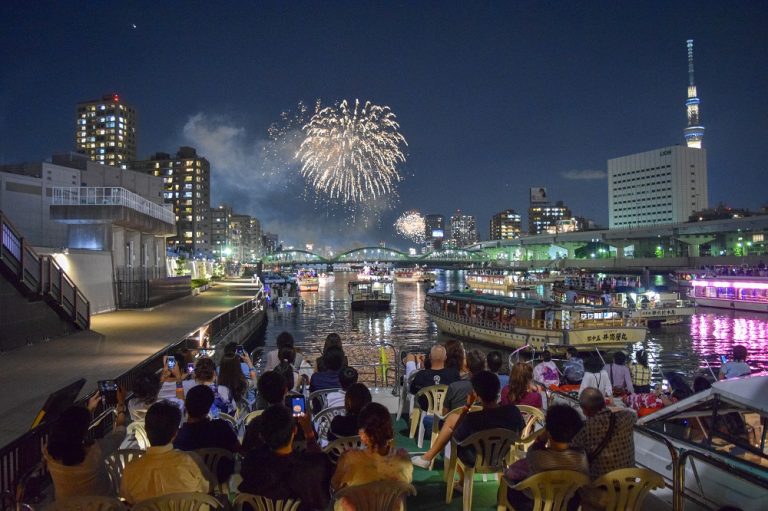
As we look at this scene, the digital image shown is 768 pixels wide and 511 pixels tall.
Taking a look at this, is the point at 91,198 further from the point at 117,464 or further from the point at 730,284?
the point at 730,284

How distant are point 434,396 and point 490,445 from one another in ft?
5.71

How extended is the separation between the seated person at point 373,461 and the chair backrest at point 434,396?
2704 millimetres

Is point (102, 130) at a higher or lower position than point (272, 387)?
higher

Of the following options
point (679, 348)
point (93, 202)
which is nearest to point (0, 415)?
point (93, 202)

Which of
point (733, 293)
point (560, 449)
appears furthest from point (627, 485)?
point (733, 293)

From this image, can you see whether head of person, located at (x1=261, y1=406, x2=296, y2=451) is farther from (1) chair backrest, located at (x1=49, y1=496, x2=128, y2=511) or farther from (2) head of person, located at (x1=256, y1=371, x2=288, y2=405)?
(2) head of person, located at (x1=256, y1=371, x2=288, y2=405)

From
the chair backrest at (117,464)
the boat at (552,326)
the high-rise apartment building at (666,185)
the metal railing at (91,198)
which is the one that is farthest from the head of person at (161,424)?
the high-rise apartment building at (666,185)

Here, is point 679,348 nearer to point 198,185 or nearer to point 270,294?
point 270,294

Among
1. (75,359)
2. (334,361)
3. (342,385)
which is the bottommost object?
(75,359)

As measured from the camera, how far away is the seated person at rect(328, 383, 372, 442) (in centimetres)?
478

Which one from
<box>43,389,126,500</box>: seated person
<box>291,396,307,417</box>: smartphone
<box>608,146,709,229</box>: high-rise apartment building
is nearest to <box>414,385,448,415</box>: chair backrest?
<box>291,396,307,417</box>: smartphone

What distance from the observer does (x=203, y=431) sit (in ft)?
15.3

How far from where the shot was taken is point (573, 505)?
13.8 ft

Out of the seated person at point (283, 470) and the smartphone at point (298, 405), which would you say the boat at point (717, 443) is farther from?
the smartphone at point (298, 405)
